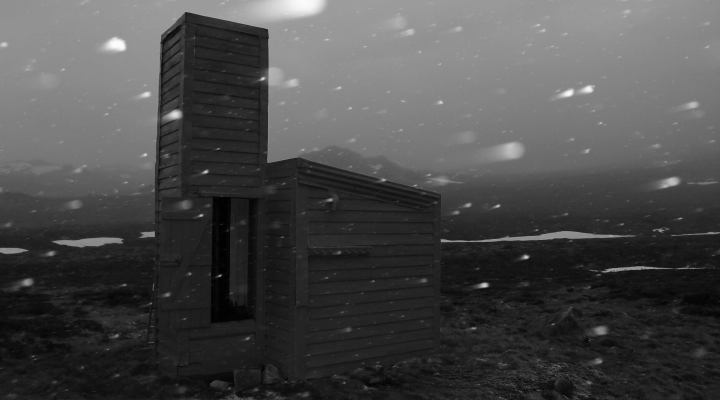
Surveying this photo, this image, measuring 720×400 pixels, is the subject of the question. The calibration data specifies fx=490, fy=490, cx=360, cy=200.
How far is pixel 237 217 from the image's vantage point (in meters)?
9.27

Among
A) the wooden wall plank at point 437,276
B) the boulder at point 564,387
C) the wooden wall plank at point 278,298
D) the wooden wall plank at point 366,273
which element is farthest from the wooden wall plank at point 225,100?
the boulder at point 564,387

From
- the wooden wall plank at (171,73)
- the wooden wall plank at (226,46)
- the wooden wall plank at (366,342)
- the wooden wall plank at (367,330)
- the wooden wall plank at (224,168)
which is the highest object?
the wooden wall plank at (226,46)

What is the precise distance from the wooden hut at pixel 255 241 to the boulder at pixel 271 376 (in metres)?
0.17

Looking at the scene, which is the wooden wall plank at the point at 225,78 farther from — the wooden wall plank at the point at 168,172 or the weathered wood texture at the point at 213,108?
the wooden wall plank at the point at 168,172

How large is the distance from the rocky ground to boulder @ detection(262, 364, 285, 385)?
204mm

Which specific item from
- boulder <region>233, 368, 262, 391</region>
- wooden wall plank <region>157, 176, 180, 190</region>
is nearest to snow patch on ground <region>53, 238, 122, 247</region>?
wooden wall plank <region>157, 176, 180, 190</region>

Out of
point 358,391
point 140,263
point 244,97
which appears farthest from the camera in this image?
point 140,263

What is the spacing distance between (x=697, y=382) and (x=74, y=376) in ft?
35.3

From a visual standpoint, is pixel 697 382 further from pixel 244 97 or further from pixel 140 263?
pixel 140 263

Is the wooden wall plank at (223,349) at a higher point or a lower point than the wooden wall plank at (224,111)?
lower

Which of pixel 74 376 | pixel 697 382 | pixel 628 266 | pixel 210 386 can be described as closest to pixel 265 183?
pixel 210 386

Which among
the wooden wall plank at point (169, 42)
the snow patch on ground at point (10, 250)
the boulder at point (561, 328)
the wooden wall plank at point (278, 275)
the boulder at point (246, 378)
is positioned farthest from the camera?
the snow patch on ground at point (10, 250)

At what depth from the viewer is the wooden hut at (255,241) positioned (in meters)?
8.20

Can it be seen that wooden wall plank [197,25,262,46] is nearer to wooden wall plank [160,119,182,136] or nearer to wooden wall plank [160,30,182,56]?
wooden wall plank [160,30,182,56]
